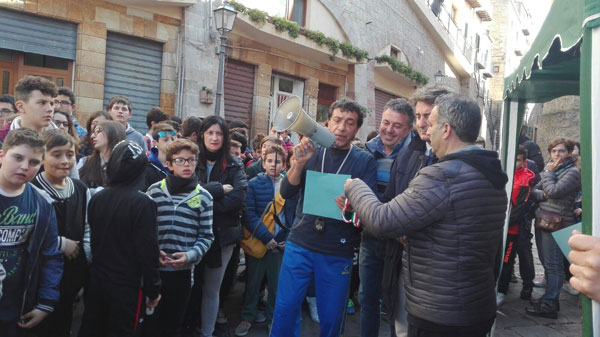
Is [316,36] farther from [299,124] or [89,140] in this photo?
[299,124]

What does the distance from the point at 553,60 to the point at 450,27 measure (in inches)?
877

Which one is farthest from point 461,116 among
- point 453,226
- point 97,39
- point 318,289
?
point 97,39

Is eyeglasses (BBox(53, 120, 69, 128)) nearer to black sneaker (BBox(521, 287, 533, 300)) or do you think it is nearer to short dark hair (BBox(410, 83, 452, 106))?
short dark hair (BBox(410, 83, 452, 106))

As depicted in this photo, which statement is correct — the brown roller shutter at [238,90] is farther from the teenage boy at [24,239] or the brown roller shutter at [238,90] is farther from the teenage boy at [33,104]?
the teenage boy at [24,239]

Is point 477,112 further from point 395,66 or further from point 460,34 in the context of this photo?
point 460,34

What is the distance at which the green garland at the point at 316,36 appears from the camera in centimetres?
1086

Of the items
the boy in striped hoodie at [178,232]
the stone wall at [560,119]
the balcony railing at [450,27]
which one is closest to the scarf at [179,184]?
the boy in striped hoodie at [178,232]

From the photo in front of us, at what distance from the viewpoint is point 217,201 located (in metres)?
3.64

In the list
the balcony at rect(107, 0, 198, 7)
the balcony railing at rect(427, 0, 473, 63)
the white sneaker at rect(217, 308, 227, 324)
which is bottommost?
the white sneaker at rect(217, 308, 227, 324)

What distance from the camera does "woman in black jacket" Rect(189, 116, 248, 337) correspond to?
3.62 meters

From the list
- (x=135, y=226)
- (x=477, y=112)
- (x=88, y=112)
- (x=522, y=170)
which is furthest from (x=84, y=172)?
(x=88, y=112)

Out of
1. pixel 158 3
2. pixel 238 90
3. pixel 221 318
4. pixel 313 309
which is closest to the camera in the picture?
pixel 221 318

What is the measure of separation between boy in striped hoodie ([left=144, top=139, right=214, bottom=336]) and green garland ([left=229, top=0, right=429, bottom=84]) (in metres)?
8.24

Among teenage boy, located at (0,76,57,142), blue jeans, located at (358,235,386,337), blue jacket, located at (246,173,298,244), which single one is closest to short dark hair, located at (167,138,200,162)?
blue jacket, located at (246,173,298,244)
